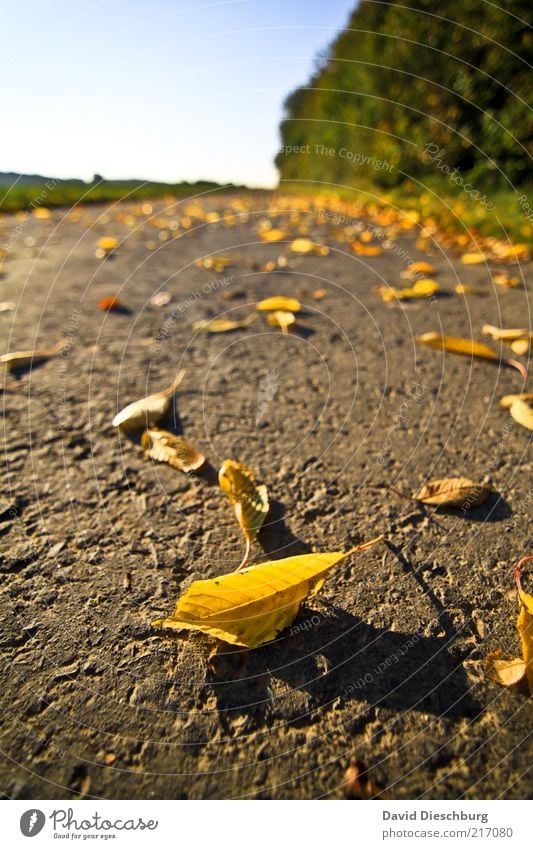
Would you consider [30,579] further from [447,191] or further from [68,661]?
[447,191]

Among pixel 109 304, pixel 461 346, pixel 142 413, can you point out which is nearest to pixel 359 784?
pixel 142 413

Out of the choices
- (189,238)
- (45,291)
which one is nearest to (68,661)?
(45,291)

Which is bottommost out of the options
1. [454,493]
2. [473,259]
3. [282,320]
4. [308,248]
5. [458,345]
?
[454,493]

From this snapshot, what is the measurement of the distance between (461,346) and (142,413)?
115 centimetres

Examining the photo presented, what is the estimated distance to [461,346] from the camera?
184 cm

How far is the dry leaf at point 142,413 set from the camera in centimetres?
139

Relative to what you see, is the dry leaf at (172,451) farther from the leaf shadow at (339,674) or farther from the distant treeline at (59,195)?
the distant treeline at (59,195)

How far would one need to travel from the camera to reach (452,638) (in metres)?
0.83

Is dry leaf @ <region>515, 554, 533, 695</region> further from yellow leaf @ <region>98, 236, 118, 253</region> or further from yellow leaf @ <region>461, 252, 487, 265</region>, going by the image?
yellow leaf @ <region>98, 236, 118, 253</region>

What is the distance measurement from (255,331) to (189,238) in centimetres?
239

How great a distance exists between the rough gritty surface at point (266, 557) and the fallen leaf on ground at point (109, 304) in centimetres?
26

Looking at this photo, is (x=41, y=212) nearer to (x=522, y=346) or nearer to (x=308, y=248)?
(x=308, y=248)

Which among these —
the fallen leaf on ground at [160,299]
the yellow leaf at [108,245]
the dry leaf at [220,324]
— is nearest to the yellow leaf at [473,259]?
the dry leaf at [220,324]

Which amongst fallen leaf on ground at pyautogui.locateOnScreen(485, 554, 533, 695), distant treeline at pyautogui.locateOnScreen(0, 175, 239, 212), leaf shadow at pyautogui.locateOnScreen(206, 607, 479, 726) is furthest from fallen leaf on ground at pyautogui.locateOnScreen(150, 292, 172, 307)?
distant treeline at pyautogui.locateOnScreen(0, 175, 239, 212)
